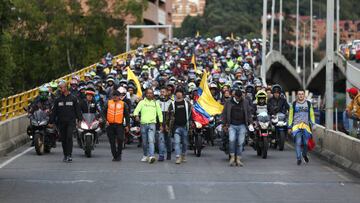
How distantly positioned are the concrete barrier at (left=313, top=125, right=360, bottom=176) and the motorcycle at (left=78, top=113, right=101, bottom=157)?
5385mm

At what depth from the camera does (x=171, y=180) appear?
16.6 metres

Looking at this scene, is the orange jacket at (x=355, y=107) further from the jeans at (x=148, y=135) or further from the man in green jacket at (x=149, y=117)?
the jeans at (x=148, y=135)

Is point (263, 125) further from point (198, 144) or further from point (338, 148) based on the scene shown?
point (338, 148)

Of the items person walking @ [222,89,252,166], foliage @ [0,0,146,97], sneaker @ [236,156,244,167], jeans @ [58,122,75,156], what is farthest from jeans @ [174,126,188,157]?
foliage @ [0,0,146,97]

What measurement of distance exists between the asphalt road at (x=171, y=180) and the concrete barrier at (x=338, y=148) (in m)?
0.28

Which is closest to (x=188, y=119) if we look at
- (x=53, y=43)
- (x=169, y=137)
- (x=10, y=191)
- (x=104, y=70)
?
(x=169, y=137)

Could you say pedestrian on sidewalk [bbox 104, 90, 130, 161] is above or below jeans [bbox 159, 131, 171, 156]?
above

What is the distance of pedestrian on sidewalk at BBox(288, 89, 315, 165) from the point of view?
Result: 20.3 m

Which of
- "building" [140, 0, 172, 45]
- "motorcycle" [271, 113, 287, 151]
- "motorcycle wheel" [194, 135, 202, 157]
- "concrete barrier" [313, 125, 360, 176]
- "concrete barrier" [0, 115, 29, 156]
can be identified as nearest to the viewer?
"concrete barrier" [313, 125, 360, 176]

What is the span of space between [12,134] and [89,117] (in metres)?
3.79

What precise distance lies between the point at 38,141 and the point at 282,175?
6.53 metres

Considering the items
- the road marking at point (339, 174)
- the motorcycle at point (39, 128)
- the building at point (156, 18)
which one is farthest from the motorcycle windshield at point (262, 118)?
the building at point (156, 18)

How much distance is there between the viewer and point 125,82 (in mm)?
27516

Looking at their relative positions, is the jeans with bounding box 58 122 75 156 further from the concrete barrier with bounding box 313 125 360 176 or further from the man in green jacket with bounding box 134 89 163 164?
the concrete barrier with bounding box 313 125 360 176
